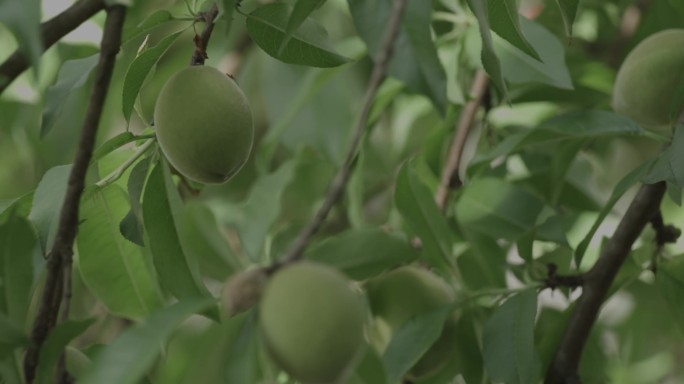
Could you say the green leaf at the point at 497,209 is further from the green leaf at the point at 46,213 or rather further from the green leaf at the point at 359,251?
the green leaf at the point at 46,213

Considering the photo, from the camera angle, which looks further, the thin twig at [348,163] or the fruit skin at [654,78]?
the fruit skin at [654,78]

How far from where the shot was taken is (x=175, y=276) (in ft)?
2.17

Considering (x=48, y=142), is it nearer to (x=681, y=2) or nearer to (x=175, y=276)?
(x=175, y=276)

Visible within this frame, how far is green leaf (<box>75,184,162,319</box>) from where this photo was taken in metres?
0.76

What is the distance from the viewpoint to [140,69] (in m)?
0.69

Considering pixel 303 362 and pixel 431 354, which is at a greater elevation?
pixel 303 362

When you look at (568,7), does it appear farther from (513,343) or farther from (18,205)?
(18,205)

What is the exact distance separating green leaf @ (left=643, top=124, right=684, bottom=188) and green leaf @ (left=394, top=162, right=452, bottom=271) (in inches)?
6.6

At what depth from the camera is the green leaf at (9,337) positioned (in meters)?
0.53

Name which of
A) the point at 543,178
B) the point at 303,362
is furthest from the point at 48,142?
the point at 303,362

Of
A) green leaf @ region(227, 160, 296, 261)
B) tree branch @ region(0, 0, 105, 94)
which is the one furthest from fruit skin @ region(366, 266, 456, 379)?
tree branch @ region(0, 0, 105, 94)

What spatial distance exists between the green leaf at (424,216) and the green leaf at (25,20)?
0.34 meters

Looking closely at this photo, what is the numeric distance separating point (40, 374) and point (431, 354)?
351 mm

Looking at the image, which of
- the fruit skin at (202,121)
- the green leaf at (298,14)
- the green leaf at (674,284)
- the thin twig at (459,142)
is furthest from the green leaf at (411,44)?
the thin twig at (459,142)
